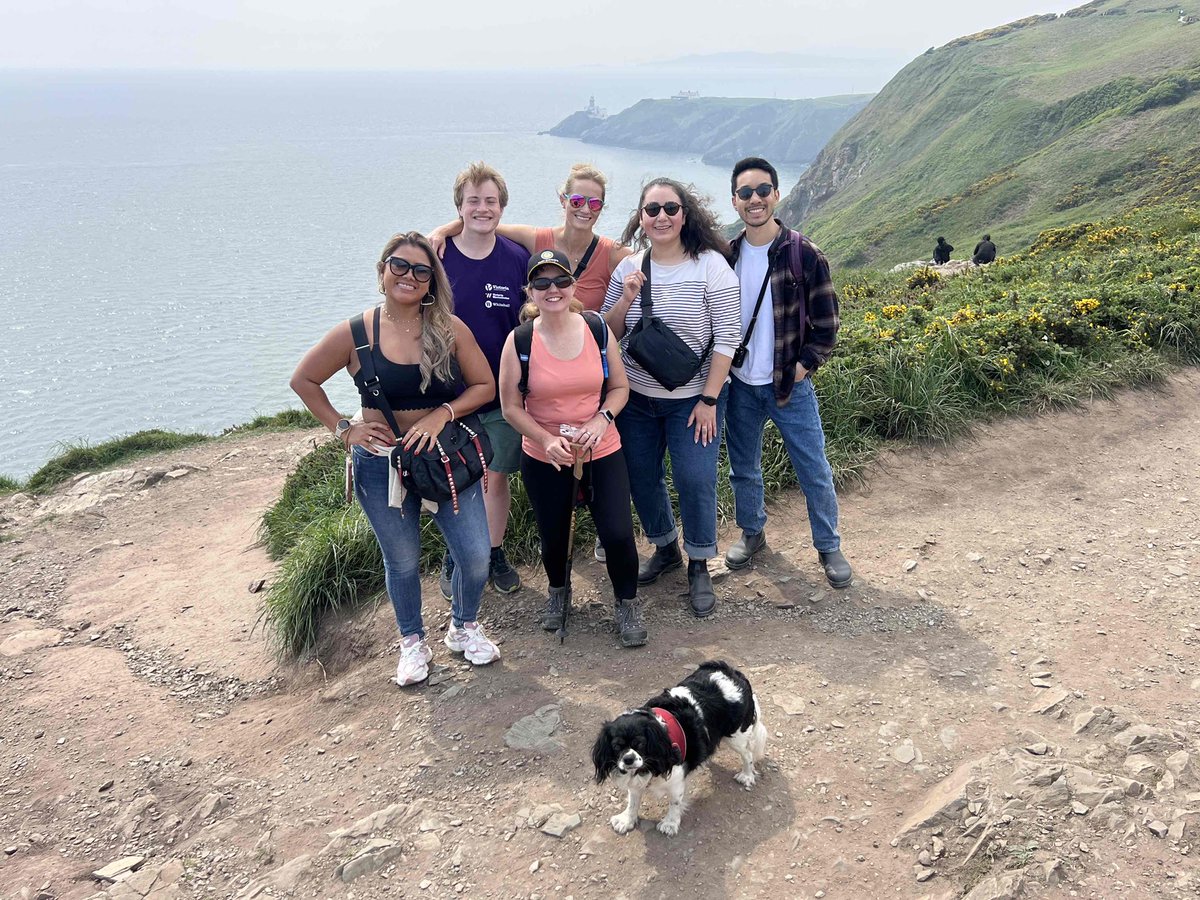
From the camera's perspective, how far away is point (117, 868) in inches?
137

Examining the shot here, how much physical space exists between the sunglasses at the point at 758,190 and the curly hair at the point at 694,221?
0.18 metres

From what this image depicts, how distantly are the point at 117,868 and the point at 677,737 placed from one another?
97.8 inches

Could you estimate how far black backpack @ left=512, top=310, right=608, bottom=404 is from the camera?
3.87m

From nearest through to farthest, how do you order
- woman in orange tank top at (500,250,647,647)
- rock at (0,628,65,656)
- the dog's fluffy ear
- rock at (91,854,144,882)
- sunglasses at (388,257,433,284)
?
1. the dog's fluffy ear
2. rock at (91,854,144,882)
3. sunglasses at (388,257,433,284)
4. woman in orange tank top at (500,250,647,647)
5. rock at (0,628,65,656)

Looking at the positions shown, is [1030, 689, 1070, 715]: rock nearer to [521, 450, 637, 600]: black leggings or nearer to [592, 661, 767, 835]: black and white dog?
[592, 661, 767, 835]: black and white dog

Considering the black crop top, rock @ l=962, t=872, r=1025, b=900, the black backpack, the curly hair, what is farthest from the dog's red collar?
the curly hair

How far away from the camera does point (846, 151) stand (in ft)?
268

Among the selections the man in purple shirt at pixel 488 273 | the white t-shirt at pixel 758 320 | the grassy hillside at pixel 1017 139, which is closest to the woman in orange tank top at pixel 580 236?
the man in purple shirt at pixel 488 273

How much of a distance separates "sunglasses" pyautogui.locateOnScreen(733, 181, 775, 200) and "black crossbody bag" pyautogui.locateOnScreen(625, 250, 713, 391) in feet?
2.03

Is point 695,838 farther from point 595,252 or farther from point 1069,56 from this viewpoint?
point 1069,56

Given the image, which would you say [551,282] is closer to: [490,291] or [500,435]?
[490,291]

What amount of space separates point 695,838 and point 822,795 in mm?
546

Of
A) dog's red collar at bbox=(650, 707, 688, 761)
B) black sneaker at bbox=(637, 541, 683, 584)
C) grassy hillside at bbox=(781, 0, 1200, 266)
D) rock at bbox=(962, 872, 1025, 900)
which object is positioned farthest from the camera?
grassy hillside at bbox=(781, 0, 1200, 266)

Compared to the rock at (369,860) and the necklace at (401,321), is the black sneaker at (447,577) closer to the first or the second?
the necklace at (401,321)
